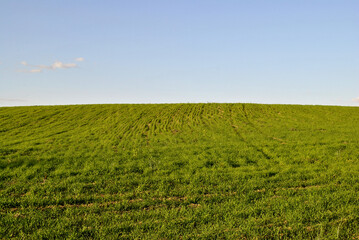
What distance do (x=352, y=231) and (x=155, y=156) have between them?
10.2m

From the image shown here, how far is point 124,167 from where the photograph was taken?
12.3 meters

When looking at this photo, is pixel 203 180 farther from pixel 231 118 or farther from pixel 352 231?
pixel 231 118

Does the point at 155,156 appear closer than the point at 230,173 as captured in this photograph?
No

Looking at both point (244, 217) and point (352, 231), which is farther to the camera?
point (244, 217)

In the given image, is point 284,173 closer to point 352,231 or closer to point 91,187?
point 352,231

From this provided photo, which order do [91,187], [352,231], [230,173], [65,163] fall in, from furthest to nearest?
[65,163]
[230,173]
[91,187]
[352,231]

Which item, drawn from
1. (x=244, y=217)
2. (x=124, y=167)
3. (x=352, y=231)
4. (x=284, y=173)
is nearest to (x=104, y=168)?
(x=124, y=167)

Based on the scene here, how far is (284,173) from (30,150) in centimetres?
1665

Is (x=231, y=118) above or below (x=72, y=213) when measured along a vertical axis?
above

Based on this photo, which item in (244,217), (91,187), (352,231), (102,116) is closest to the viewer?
(352,231)

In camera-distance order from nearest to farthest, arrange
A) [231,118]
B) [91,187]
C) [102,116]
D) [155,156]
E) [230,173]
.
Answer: [91,187] < [230,173] < [155,156] < [231,118] < [102,116]

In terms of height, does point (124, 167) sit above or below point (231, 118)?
below

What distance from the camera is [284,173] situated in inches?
441

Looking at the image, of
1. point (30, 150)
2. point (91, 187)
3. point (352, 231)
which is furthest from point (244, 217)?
point (30, 150)
